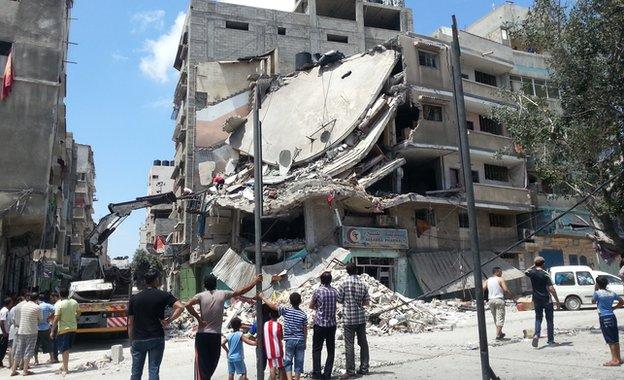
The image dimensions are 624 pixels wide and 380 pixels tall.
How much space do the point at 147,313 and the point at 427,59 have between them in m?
23.4

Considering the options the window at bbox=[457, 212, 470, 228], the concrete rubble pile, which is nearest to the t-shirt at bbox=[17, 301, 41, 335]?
the concrete rubble pile

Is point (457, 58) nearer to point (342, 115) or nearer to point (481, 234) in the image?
point (342, 115)

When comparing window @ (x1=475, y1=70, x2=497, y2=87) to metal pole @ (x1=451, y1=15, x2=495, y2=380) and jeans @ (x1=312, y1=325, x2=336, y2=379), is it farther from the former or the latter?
metal pole @ (x1=451, y1=15, x2=495, y2=380)

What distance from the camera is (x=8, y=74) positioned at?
16.7 meters

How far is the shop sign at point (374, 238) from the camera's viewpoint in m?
21.7

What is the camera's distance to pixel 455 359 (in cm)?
820

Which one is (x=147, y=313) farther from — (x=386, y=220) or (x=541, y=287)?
(x=386, y=220)

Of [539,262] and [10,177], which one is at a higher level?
[10,177]

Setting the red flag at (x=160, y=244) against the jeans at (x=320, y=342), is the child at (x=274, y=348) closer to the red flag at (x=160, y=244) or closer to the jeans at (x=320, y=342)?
the jeans at (x=320, y=342)

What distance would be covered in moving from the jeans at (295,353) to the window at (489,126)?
25.0 meters

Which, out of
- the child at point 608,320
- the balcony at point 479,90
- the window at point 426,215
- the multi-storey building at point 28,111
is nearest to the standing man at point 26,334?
the multi-storey building at point 28,111

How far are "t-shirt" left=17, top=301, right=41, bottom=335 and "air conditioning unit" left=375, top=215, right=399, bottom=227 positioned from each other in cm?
1587

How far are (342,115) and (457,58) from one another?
19.4 m

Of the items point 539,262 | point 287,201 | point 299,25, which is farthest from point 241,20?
point 539,262
